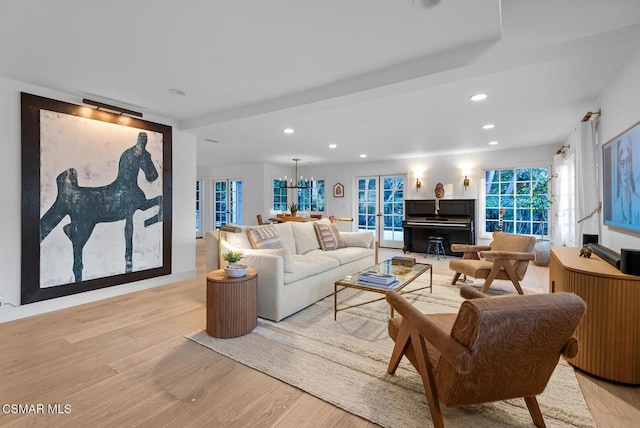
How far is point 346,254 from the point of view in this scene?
159 inches

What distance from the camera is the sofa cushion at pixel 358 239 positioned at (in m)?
4.67

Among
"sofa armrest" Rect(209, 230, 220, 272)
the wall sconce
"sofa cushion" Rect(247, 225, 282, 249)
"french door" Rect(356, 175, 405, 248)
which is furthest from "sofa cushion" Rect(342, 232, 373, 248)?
"french door" Rect(356, 175, 405, 248)

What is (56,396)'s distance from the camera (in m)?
1.78

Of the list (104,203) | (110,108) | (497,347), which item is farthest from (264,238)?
(497,347)

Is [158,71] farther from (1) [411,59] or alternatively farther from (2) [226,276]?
(1) [411,59]

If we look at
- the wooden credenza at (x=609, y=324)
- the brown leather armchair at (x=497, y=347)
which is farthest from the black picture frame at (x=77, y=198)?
the wooden credenza at (x=609, y=324)

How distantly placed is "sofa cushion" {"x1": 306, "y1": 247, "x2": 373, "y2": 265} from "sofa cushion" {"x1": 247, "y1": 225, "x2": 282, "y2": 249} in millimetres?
581

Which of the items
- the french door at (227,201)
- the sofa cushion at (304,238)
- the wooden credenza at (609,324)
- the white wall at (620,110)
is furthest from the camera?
the french door at (227,201)

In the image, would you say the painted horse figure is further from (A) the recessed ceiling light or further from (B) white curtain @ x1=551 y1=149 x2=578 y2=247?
(B) white curtain @ x1=551 y1=149 x2=578 y2=247

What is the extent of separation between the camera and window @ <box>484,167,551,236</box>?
595 centimetres

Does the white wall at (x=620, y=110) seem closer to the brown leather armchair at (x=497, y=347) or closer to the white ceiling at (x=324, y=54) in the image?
the white ceiling at (x=324, y=54)

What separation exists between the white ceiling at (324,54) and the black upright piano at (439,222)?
2712mm

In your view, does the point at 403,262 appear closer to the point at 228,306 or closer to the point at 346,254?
the point at 346,254

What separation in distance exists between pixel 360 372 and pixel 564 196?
16.3ft
